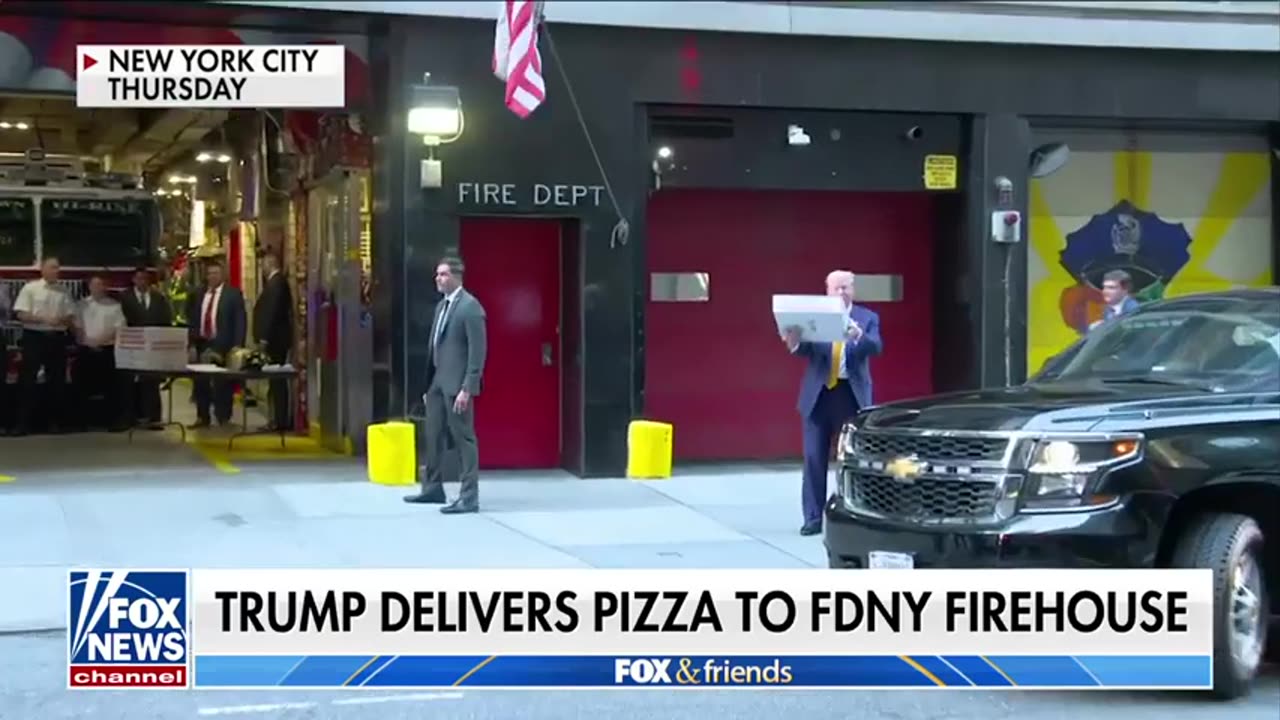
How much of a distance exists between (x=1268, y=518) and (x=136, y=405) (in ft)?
47.4

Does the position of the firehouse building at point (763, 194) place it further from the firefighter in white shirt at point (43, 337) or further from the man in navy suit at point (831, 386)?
the firefighter in white shirt at point (43, 337)

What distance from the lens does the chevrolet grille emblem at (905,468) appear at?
774 cm

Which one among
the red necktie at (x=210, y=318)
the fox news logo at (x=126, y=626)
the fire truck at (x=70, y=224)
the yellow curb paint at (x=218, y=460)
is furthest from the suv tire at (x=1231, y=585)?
the fire truck at (x=70, y=224)

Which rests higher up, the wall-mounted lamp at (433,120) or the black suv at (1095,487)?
the wall-mounted lamp at (433,120)

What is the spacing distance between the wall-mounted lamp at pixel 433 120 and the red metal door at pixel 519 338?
0.93 m

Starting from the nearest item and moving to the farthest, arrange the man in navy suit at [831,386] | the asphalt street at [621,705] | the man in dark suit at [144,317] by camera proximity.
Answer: the asphalt street at [621,705]
the man in navy suit at [831,386]
the man in dark suit at [144,317]

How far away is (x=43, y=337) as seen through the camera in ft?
60.1

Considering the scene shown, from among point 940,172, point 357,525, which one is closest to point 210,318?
point 357,525

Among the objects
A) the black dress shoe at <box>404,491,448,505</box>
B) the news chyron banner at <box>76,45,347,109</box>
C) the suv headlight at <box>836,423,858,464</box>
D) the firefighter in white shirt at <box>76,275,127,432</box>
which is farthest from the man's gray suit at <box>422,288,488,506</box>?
the firefighter in white shirt at <box>76,275,127,432</box>

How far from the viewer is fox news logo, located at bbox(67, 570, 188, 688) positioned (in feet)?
21.3

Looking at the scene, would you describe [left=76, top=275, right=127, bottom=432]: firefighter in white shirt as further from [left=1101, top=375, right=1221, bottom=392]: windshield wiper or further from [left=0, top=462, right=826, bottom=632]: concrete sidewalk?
[left=1101, top=375, right=1221, bottom=392]: windshield wiper

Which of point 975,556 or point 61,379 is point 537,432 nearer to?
point 61,379

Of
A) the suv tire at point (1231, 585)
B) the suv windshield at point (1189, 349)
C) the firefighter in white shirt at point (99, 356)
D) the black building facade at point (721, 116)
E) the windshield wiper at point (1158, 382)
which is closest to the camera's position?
the suv tire at point (1231, 585)

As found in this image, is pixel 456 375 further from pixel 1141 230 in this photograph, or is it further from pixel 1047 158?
pixel 1141 230
